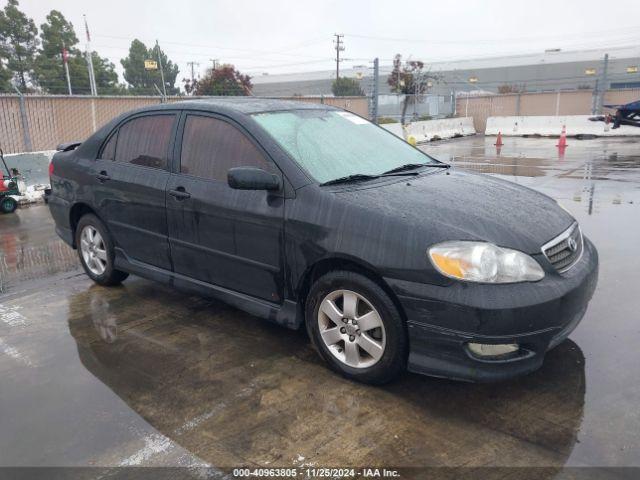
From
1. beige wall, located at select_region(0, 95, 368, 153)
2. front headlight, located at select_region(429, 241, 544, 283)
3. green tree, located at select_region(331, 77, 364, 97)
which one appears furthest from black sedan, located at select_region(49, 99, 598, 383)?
green tree, located at select_region(331, 77, 364, 97)

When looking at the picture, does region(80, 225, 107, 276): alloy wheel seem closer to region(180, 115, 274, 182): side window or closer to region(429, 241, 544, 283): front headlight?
region(180, 115, 274, 182): side window

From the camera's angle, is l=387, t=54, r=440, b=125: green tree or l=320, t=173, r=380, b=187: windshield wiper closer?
l=320, t=173, r=380, b=187: windshield wiper

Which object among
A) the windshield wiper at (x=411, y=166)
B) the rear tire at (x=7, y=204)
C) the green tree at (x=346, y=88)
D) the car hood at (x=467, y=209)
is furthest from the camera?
the green tree at (x=346, y=88)

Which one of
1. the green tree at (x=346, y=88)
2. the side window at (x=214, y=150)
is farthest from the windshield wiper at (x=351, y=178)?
the green tree at (x=346, y=88)

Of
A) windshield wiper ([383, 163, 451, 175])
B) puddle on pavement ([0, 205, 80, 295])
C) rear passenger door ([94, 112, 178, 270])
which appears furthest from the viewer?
puddle on pavement ([0, 205, 80, 295])

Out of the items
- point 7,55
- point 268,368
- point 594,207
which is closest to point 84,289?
point 268,368

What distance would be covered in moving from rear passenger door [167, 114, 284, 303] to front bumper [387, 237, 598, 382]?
97 centimetres

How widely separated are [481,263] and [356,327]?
830mm

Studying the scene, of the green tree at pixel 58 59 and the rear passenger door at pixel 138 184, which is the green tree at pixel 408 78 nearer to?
the green tree at pixel 58 59

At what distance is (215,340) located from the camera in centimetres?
→ 394

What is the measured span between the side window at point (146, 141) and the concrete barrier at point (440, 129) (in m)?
17.3

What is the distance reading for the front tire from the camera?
3002mm

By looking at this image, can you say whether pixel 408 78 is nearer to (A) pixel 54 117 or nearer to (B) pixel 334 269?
(A) pixel 54 117

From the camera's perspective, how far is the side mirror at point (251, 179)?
334cm
